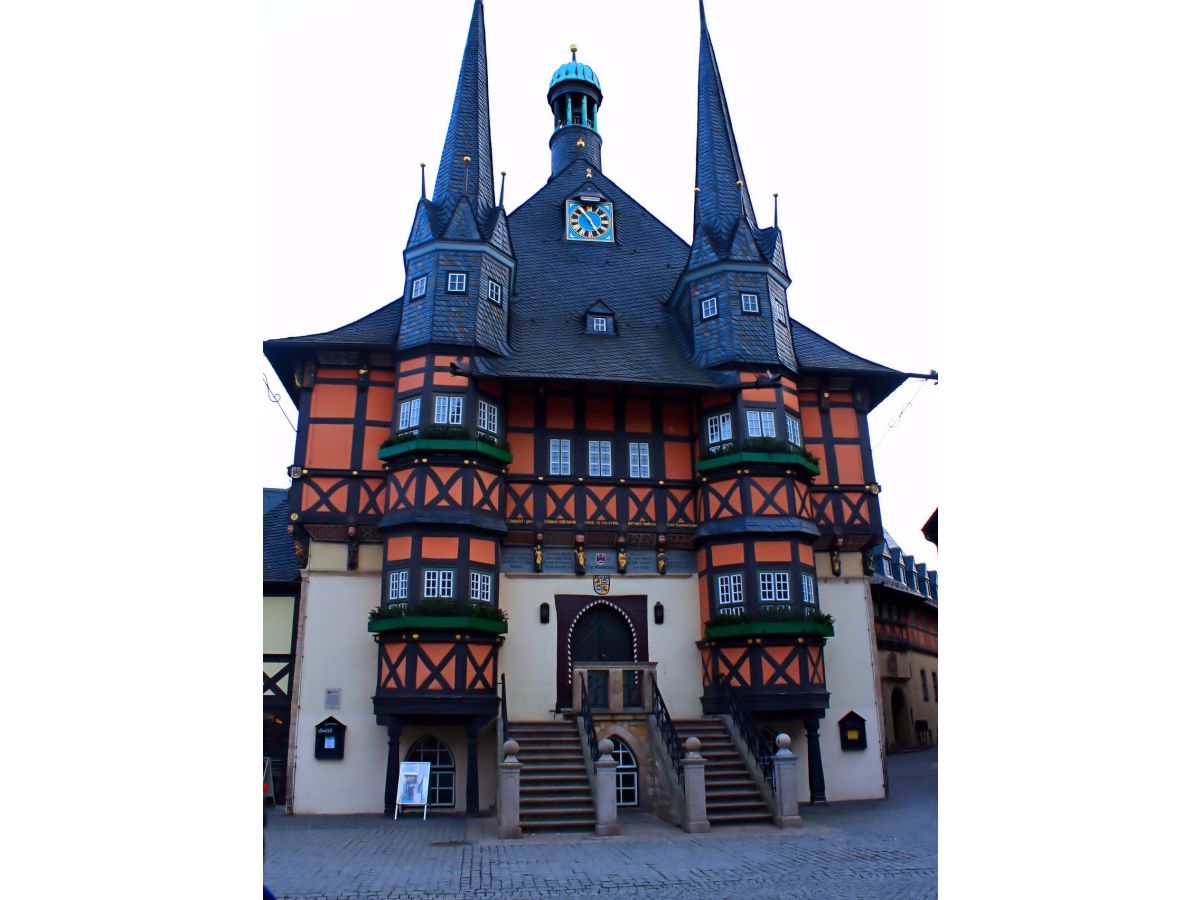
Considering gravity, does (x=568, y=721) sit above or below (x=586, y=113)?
below

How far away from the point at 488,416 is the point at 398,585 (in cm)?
429

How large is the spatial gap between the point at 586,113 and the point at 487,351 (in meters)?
15.5

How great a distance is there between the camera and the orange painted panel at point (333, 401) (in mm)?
20531

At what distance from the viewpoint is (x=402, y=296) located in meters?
22.1

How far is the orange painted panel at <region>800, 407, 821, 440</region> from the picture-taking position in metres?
22.1

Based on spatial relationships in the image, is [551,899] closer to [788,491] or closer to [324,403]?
[788,491]

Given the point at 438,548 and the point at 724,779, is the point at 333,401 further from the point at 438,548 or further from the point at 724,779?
the point at 724,779

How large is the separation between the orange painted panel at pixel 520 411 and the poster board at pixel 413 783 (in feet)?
25.6

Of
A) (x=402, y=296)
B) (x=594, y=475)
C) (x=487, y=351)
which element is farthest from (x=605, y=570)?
(x=402, y=296)

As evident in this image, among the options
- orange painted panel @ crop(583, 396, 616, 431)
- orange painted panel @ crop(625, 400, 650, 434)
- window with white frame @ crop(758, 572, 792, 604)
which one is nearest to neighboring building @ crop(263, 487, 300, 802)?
orange painted panel @ crop(583, 396, 616, 431)

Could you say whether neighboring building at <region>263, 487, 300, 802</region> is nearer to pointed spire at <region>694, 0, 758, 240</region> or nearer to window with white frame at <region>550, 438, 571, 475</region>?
window with white frame at <region>550, 438, 571, 475</region>

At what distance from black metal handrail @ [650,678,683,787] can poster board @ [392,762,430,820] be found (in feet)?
15.4

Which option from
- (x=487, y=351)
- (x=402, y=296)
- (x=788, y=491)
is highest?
(x=402, y=296)

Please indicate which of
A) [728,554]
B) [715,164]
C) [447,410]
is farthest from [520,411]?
[715,164]
